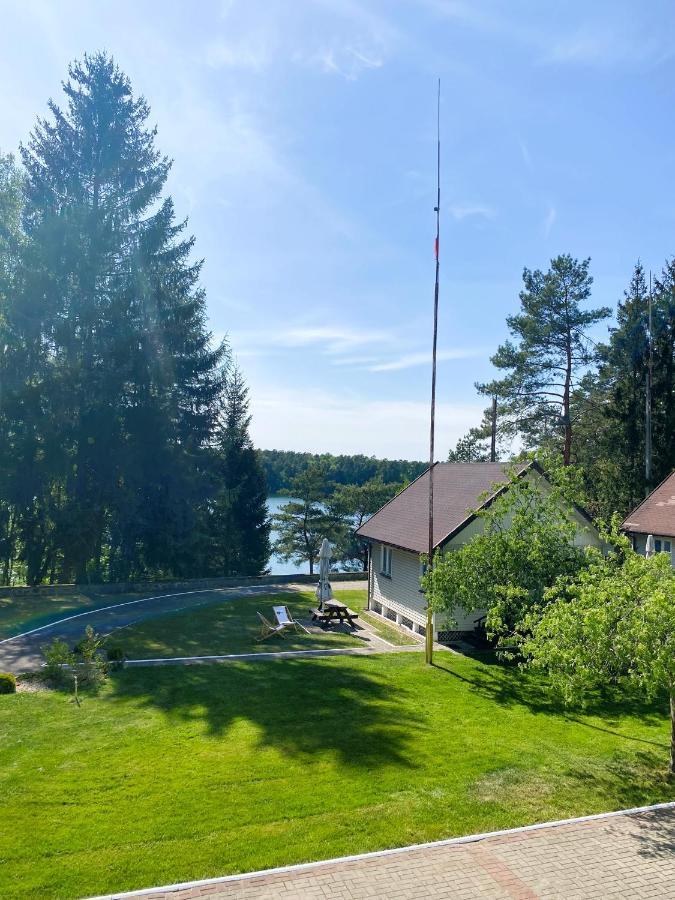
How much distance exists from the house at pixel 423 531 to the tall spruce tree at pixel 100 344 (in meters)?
12.2

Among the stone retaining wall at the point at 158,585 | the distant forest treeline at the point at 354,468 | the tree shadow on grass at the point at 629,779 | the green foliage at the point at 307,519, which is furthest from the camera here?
the distant forest treeline at the point at 354,468

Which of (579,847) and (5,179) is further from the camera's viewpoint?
(5,179)

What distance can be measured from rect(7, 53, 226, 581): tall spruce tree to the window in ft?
40.0

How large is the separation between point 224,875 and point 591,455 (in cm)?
3645

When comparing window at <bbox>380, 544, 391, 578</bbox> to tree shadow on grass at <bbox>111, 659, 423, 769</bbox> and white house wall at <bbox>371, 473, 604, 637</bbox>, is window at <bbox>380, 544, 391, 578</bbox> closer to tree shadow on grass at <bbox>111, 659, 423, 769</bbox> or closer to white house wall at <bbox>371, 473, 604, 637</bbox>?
white house wall at <bbox>371, 473, 604, 637</bbox>

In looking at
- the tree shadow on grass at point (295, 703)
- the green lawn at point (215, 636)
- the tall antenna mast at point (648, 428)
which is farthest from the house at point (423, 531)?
the tall antenna mast at point (648, 428)

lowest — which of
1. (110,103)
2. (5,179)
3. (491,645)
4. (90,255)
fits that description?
(491,645)

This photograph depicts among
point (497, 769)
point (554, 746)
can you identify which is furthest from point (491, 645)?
point (497, 769)

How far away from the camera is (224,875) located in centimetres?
705

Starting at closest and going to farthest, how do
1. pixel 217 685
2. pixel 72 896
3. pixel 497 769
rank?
1. pixel 72 896
2. pixel 497 769
3. pixel 217 685

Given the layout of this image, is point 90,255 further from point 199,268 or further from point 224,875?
point 224,875

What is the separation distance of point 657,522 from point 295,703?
→ 1706 centimetres

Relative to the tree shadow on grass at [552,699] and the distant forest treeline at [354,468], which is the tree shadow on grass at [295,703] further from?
the distant forest treeline at [354,468]

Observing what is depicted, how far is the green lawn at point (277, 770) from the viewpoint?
25.0 ft
